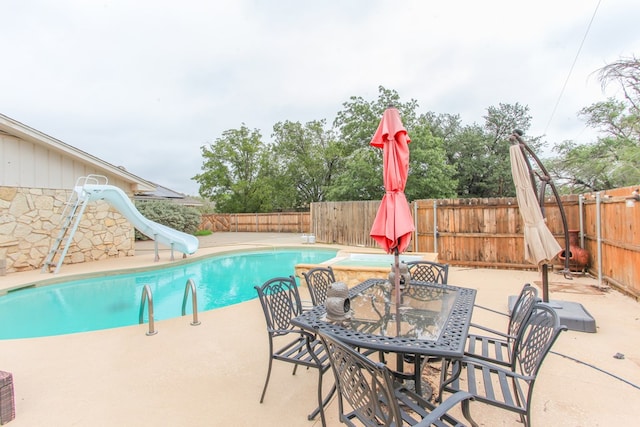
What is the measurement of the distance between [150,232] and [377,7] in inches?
358

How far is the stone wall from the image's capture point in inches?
305

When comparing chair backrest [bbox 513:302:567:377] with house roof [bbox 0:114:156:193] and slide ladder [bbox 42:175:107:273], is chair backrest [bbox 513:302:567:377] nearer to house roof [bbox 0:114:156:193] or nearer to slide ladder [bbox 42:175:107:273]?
slide ladder [bbox 42:175:107:273]

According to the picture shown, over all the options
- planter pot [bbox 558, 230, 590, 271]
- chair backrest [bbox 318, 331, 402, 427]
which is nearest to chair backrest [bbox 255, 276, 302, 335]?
chair backrest [bbox 318, 331, 402, 427]

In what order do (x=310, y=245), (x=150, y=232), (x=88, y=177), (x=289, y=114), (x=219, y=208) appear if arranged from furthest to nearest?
1. (x=219, y=208)
2. (x=289, y=114)
3. (x=310, y=245)
4. (x=150, y=232)
5. (x=88, y=177)

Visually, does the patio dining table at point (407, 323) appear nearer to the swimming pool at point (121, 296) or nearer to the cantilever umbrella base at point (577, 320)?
the cantilever umbrella base at point (577, 320)

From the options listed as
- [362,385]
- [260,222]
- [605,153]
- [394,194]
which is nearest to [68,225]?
[394,194]

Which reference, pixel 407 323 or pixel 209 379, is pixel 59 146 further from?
pixel 407 323

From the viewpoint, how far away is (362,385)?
142 cm

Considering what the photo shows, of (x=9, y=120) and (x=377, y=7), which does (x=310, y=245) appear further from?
(x=9, y=120)

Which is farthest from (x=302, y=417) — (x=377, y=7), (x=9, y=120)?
(x=9, y=120)

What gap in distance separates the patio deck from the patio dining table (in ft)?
2.15

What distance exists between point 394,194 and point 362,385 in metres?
1.41

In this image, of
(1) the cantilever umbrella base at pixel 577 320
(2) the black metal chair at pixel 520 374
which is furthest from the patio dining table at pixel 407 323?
(1) the cantilever umbrella base at pixel 577 320

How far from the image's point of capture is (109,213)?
10.1 metres
